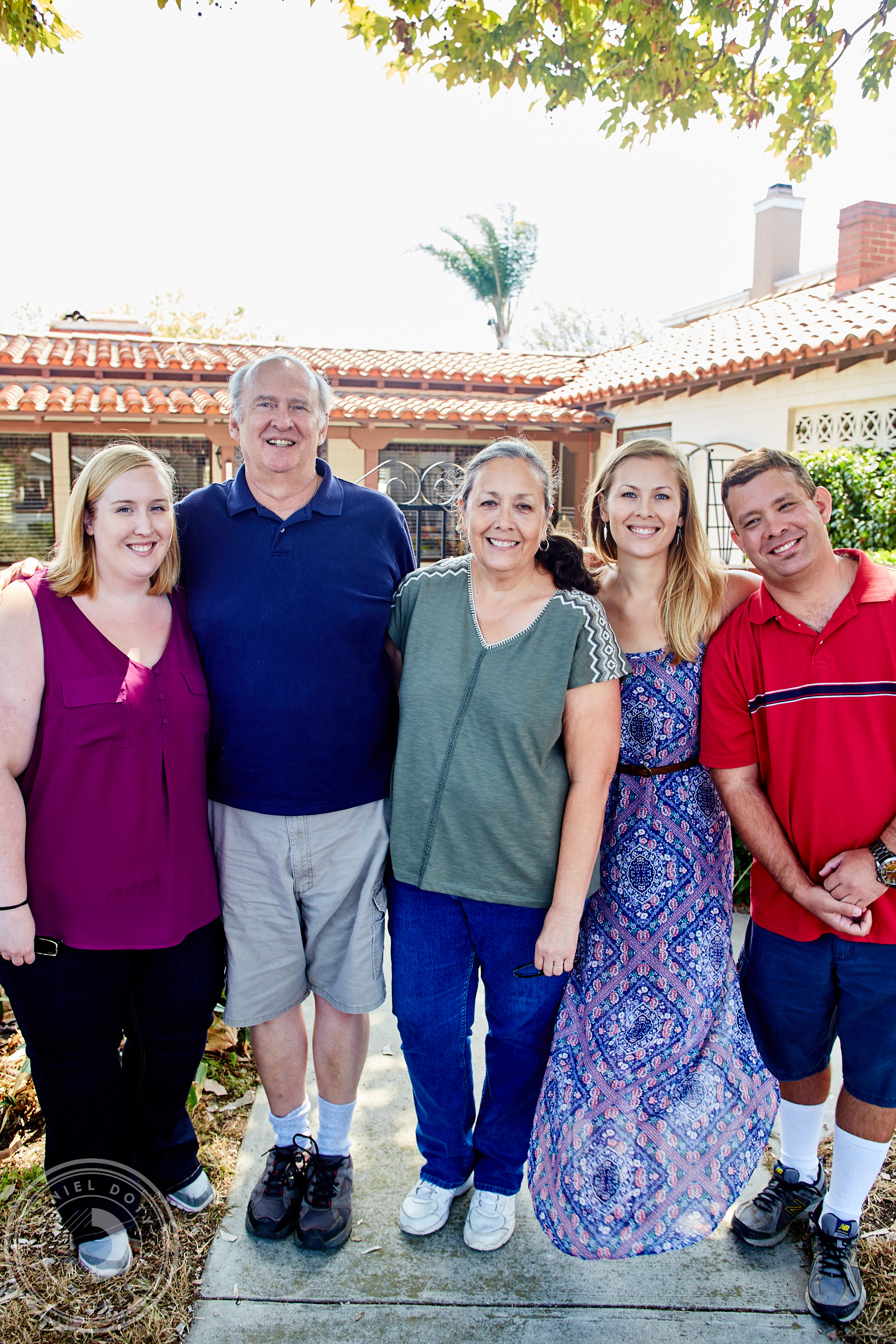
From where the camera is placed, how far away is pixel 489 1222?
231 centimetres

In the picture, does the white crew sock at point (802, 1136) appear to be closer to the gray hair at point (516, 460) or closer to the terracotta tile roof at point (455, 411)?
the gray hair at point (516, 460)

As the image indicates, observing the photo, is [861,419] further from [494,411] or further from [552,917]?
[552,917]

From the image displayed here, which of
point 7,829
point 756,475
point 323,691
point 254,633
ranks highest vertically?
point 756,475

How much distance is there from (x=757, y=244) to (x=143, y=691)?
63.2ft

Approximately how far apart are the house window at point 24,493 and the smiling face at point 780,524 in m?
13.3

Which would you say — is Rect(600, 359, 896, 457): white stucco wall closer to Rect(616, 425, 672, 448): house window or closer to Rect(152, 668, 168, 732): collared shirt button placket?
Rect(616, 425, 672, 448): house window

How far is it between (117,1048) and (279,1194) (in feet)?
1.88

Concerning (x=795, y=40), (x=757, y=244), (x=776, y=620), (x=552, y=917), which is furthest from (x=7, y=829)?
(x=757, y=244)

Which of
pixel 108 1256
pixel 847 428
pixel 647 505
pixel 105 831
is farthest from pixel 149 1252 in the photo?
pixel 847 428

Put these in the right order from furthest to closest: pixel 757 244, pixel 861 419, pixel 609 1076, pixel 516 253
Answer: pixel 516 253, pixel 757 244, pixel 861 419, pixel 609 1076

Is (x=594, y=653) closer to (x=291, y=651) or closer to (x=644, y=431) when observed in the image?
(x=291, y=651)

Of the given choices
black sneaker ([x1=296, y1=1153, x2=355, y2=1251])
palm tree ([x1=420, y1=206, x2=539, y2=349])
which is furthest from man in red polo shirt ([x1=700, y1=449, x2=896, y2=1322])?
palm tree ([x1=420, y1=206, x2=539, y2=349])

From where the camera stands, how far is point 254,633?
2281mm

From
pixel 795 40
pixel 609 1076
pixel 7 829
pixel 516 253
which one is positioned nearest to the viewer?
pixel 7 829
